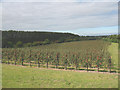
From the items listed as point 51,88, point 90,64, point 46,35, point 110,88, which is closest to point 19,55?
point 90,64

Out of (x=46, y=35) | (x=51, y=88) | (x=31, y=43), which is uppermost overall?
(x=46, y=35)

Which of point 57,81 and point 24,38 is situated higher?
point 24,38

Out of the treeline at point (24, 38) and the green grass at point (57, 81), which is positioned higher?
the treeline at point (24, 38)

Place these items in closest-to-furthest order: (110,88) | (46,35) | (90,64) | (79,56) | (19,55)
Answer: (110,88) → (90,64) → (79,56) → (19,55) → (46,35)

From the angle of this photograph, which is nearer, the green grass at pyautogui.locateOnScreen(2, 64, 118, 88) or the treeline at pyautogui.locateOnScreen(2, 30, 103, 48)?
the green grass at pyautogui.locateOnScreen(2, 64, 118, 88)

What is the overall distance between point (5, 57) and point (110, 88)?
81.4 ft

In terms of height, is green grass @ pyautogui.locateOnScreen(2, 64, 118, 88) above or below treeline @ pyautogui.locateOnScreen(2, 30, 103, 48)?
below

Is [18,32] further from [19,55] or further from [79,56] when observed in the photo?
[79,56]

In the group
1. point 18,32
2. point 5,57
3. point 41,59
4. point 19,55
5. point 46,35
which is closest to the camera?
point 41,59

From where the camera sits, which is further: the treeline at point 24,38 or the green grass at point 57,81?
the treeline at point 24,38

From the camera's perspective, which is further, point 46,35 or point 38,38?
point 46,35

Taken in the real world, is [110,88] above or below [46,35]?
below

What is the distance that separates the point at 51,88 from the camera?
884 centimetres

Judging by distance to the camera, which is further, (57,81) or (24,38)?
(24,38)
